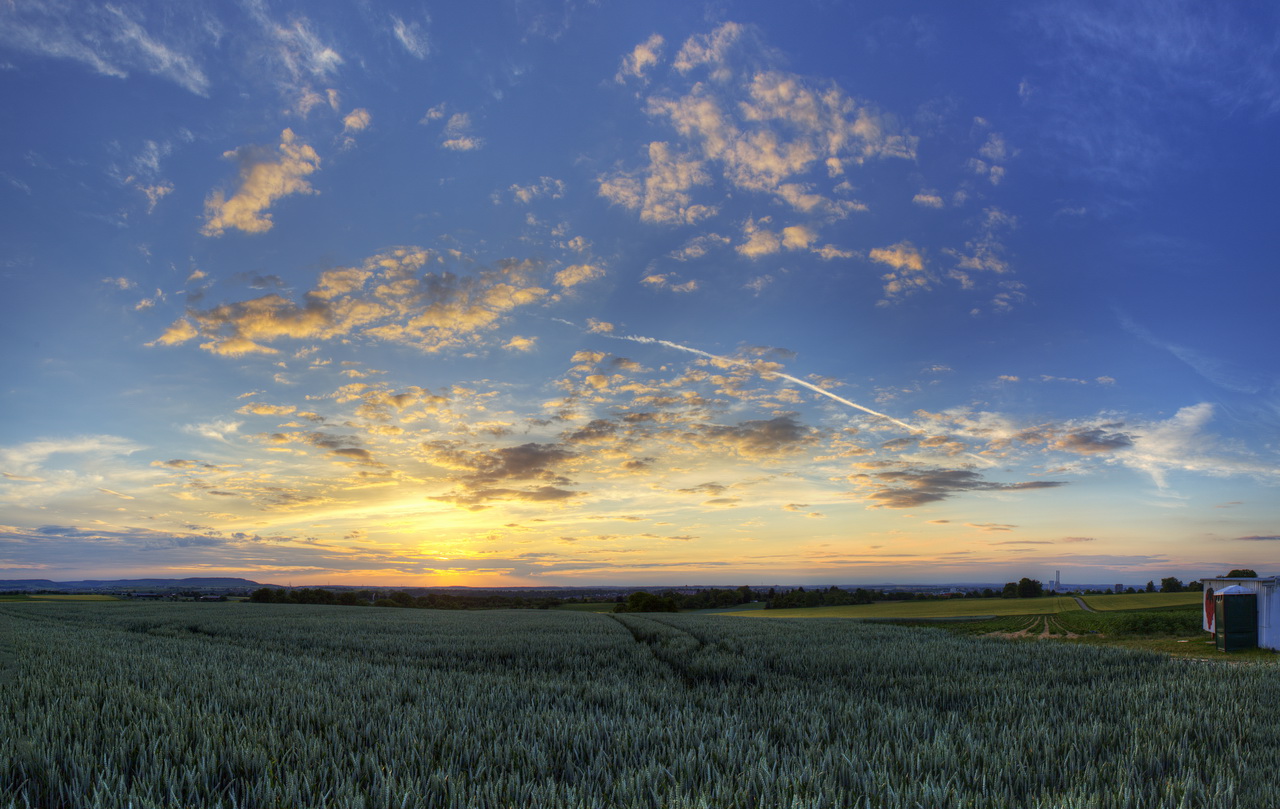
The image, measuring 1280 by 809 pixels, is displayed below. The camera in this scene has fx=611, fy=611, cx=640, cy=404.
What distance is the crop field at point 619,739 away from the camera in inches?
162

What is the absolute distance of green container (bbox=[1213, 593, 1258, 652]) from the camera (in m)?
24.3

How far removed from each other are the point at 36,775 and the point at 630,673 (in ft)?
29.6

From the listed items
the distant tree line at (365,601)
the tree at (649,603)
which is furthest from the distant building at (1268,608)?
the tree at (649,603)

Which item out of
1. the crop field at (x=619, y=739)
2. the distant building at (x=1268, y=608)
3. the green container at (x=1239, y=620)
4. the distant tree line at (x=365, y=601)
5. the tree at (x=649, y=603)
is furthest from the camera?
the tree at (x=649, y=603)

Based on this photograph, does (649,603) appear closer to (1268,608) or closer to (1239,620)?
(1239,620)

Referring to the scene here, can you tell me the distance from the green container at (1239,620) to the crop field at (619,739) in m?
Answer: 17.3

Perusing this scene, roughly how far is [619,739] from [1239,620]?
1232 inches

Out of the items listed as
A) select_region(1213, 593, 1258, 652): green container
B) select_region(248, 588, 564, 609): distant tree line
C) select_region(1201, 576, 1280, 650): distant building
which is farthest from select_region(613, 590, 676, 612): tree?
select_region(1201, 576, 1280, 650): distant building

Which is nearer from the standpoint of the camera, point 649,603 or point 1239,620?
point 1239,620

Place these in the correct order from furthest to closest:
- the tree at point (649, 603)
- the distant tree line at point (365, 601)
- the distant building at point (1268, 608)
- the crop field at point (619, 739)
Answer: the tree at point (649, 603) < the distant tree line at point (365, 601) < the distant building at point (1268, 608) < the crop field at point (619, 739)

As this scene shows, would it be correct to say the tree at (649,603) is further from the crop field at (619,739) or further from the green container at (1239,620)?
the crop field at (619,739)

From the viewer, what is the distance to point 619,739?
5.47 meters

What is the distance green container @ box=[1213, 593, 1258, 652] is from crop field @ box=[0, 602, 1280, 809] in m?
17.3

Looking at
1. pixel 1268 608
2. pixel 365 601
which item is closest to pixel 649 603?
pixel 365 601
